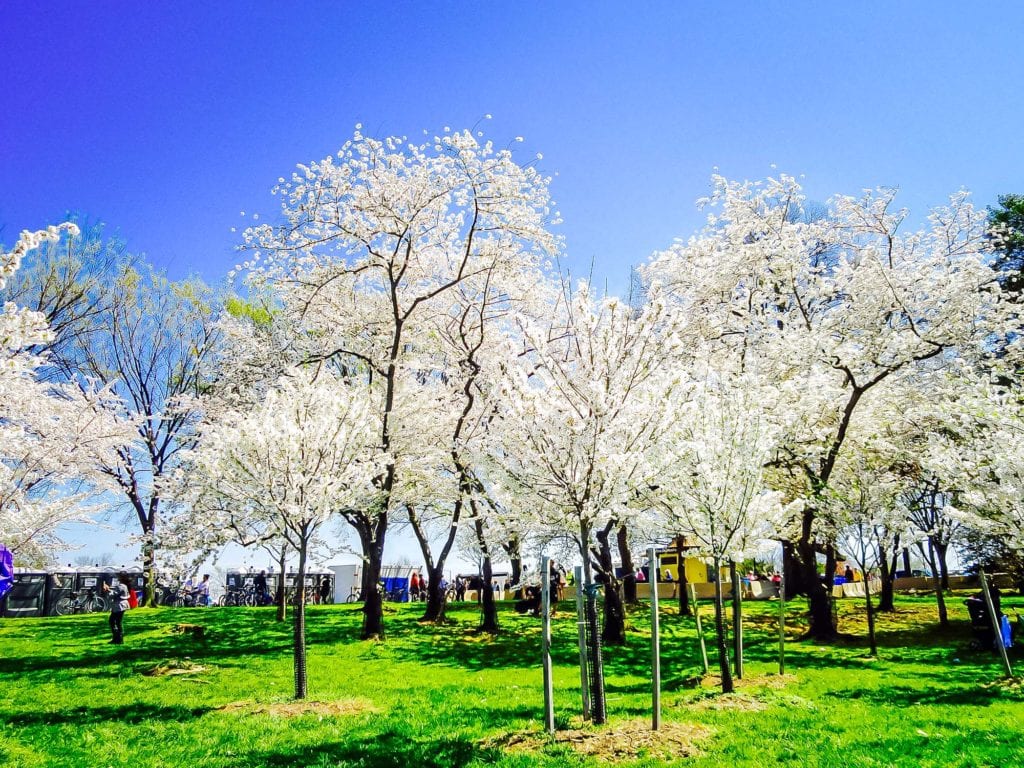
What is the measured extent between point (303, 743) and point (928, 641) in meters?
13.8

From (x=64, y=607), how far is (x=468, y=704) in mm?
19911

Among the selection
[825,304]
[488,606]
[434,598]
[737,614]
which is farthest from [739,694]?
[825,304]

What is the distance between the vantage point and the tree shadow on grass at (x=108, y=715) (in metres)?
7.82

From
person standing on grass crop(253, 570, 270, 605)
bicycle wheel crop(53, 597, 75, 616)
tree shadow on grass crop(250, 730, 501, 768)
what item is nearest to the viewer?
tree shadow on grass crop(250, 730, 501, 768)

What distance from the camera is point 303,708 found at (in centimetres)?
845

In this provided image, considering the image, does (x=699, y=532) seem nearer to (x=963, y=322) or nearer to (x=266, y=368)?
(x=963, y=322)

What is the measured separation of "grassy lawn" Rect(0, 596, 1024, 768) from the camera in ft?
20.7

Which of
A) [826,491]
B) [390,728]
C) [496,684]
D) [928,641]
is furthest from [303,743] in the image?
[928,641]

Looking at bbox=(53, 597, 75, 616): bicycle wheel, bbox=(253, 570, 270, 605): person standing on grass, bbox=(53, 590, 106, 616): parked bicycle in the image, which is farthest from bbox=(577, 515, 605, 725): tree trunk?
bbox=(253, 570, 270, 605): person standing on grass

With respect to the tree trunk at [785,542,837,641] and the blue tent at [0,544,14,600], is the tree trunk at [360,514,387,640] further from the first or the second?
the blue tent at [0,544,14,600]

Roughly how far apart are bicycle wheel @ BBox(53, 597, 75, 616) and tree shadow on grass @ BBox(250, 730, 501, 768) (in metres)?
20.3

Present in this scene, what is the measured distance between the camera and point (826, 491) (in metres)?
12.8

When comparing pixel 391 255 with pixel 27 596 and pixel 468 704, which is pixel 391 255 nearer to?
pixel 468 704

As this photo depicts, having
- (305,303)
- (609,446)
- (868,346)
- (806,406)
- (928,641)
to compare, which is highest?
(305,303)
